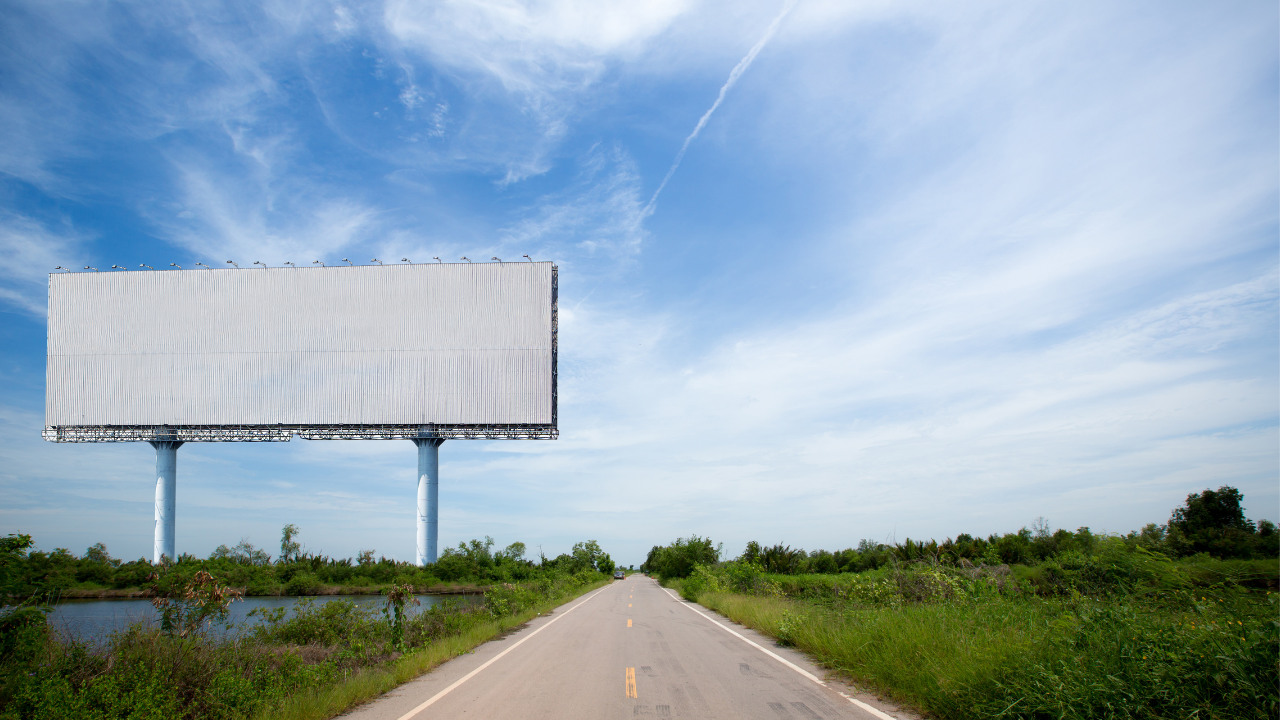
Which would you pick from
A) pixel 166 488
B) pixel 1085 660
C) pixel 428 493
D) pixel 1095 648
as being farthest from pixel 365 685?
pixel 166 488

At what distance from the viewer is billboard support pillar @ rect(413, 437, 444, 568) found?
4916 cm

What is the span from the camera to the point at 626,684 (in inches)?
365

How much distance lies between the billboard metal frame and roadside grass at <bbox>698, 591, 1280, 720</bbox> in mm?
43103

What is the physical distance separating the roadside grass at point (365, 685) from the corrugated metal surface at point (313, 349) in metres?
36.6

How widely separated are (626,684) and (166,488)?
5940 cm

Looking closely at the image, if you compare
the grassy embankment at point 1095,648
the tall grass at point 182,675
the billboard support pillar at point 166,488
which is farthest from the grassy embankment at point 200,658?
the billboard support pillar at point 166,488

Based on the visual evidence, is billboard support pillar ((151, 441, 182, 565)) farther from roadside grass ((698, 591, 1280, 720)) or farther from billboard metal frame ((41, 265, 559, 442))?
roadside grass ((698, 591, 1280, 720))

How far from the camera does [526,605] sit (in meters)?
25.0

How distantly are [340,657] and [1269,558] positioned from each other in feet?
51.0

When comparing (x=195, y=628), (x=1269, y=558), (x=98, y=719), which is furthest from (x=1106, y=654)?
(x=195, y=628)

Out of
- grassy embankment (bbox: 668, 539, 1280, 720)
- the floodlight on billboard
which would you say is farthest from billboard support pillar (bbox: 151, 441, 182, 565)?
grassy embankment (bbox: 668, 539, 1280, 720)

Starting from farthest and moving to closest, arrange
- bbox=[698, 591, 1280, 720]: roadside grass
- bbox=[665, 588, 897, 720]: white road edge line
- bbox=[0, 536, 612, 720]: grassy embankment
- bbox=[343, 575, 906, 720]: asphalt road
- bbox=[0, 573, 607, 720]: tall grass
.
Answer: bbox=[343, 575, 906, 720]: asphalt road
bbox=[665, 588, 897, 720]: white road edge line
bbox=[0, 536, 612, 720]: grassy embankment
bbox=[0, 573, 607, 720]: tall grass
bbox=[698, 591, 1280, 720]: roadside grass

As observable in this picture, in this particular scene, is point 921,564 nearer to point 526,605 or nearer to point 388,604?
point 388,604

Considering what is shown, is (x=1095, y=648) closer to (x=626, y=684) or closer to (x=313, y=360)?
(x=626, y=684)
